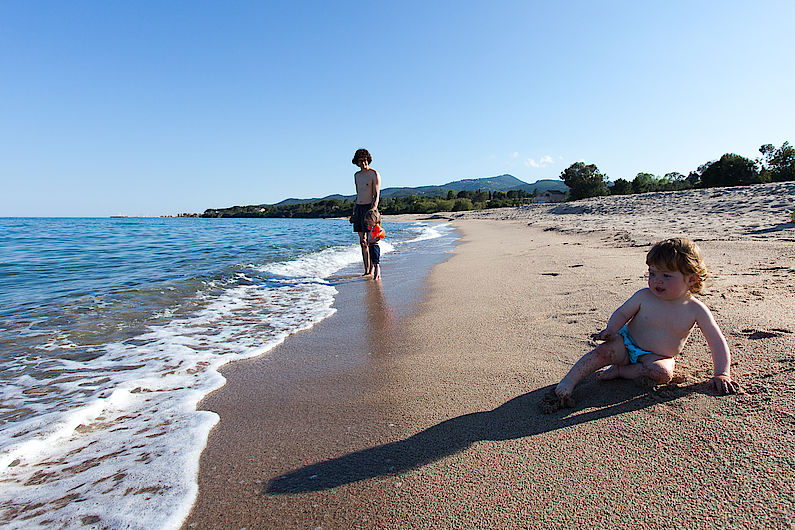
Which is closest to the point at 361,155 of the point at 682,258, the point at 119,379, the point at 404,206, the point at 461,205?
the point at 119,379

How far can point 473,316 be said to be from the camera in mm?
3967

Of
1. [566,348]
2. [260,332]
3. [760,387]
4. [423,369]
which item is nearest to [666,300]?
[760,387]

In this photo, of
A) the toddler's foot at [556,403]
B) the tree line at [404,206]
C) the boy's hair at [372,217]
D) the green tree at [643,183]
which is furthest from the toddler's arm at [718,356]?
the tree line at [404,206]

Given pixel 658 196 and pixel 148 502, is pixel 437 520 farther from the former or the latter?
pixel 658 196

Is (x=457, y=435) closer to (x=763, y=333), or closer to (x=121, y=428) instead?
(x=121, y=428)

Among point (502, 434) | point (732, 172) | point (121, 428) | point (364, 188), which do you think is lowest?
point (121, 428)

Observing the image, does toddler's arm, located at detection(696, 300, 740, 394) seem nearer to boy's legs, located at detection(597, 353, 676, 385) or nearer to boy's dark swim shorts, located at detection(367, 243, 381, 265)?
boy's legs, located at detection(597, 353, 676, 385)

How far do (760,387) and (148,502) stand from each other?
8.87 feet

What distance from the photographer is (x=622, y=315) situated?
2.22 metres

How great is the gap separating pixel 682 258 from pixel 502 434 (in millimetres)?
1244

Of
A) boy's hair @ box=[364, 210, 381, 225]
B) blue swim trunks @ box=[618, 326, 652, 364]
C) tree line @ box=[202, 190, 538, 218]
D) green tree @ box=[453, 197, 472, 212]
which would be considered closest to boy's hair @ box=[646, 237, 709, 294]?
blue swim trunks @ box=[618, 326, 652, 364]

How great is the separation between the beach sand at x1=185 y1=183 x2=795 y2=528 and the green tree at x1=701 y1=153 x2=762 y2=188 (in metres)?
42.0

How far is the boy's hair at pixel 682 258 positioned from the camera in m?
2.03

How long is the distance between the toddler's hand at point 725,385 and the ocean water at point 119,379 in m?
2.36
